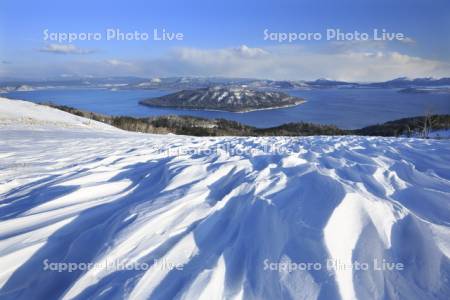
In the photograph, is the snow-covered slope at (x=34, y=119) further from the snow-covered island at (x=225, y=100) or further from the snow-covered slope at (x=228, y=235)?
the snow-covered island at (x=225, y=100)

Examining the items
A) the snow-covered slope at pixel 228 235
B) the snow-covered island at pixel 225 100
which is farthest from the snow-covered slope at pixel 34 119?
the snow-covered island at pixel 225 100

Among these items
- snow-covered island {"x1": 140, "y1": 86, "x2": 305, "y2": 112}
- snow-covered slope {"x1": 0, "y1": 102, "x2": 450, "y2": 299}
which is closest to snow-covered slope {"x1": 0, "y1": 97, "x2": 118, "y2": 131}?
snow-covered slope {"x1": 0, "y1": 102, "x2": 450, "y2": 299}

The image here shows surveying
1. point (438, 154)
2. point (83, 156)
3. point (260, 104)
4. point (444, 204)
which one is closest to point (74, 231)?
point (444, 204)

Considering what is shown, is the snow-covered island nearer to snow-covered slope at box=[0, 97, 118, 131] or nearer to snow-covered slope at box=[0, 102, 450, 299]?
snow-covered slope at box=[0, 97, 118, 131]

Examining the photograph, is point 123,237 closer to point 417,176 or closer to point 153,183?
point 153,183

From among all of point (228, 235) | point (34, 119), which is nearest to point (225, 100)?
point (34, 119)

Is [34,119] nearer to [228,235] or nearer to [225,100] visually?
[228,235]

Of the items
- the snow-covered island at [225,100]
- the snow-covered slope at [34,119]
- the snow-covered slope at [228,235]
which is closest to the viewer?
the snow-covered slope at [228,235]
